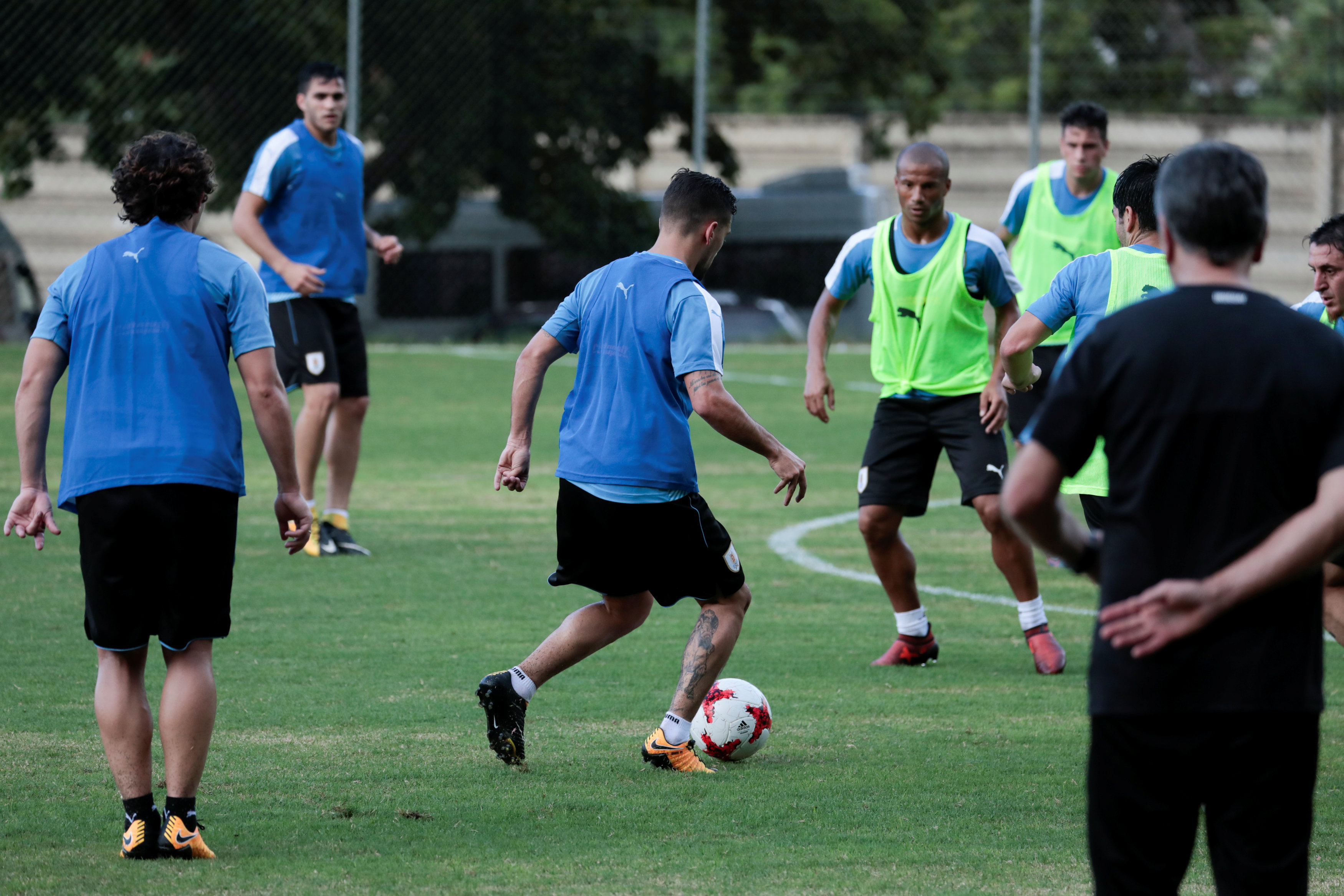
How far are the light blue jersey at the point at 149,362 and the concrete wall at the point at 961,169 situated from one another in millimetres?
18697

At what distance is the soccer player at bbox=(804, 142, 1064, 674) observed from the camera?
687cm

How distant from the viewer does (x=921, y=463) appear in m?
7.03

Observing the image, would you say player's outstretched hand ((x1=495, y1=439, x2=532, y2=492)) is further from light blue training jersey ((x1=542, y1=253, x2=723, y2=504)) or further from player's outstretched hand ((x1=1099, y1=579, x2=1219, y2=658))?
player's outstretched hand ((x1=1099, y1=579, x2=1219, y2=658))

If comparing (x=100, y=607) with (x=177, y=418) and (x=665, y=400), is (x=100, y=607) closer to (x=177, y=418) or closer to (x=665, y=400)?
(x=177, y=418)

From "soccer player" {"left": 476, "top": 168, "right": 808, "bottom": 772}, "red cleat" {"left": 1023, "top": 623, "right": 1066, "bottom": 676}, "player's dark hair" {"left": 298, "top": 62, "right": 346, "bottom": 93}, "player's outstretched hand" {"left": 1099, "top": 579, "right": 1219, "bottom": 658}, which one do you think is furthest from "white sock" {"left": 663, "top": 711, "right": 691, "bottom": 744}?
"player's dark hair" {"left": 298, "top": 62, "right": 346, "bottom": 93}

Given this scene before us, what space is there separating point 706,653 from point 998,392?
6.71 ft

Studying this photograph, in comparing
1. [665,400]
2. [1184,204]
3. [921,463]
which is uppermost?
[1184,204]

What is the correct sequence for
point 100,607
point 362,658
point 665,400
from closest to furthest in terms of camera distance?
point 100,607 → point 665,400 → point 362,658

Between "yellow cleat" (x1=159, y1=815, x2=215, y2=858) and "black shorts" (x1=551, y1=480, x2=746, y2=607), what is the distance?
143 cm

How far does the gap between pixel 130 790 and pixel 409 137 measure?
1821 centimetres

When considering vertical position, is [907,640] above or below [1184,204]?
below

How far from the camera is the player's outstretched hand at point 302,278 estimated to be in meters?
8.98

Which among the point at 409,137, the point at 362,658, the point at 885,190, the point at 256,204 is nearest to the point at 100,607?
the point at 362,658

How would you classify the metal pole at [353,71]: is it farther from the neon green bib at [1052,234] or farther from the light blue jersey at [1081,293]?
the light blue jersey at [1081,293]
